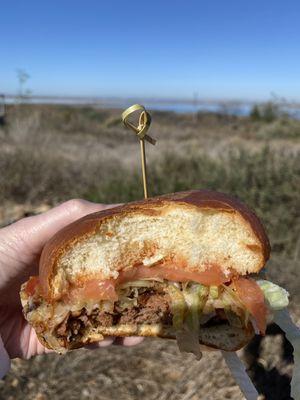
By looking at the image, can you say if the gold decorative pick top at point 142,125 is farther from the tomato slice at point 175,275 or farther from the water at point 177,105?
the water at point 177,105

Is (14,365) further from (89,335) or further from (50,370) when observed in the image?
(89,335)

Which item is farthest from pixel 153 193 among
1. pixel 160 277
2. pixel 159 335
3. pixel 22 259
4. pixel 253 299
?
pixel 253 299

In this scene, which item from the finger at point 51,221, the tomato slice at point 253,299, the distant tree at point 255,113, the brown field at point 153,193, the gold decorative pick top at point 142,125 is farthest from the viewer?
the distant tree at point 255,113

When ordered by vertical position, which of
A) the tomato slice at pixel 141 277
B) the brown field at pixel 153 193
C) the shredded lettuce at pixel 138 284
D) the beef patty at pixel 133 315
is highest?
the tomato slice at pixel 141 277

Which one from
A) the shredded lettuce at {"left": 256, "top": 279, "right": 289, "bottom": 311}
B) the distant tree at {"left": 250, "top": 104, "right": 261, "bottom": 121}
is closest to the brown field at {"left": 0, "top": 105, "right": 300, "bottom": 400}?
the shredded lettuce at {"left": 256, "top": 279, "right": 289, "bottom": 311}

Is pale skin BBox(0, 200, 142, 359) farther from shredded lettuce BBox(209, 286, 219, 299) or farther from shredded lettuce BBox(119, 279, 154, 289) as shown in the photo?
shredded lettuce BBox(209, 286, 219, 299)

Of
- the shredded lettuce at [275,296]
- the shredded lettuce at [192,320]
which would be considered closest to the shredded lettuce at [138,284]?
the shredded lettuce at [192,320]

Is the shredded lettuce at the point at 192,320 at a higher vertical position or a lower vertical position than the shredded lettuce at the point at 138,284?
lower
